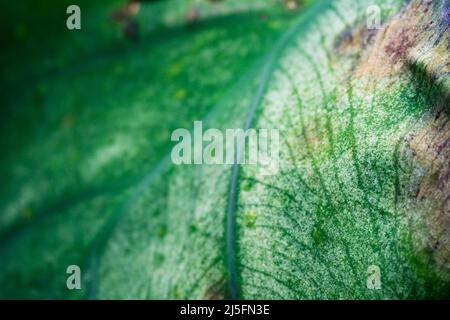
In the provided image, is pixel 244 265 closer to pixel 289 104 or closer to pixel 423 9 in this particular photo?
pixel 289 104

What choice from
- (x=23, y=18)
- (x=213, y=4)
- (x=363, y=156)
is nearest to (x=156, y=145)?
(x=213, y=4)

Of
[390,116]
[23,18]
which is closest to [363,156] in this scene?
[390,116]

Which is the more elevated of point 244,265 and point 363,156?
point 363,156

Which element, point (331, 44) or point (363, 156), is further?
point (331, 44)
